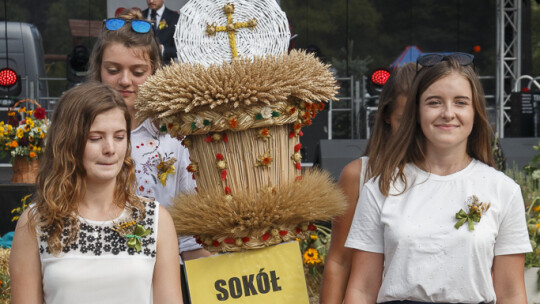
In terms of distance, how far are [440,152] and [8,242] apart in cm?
285

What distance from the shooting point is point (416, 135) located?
1.93 meters

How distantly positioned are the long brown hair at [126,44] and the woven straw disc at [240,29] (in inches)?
15.6

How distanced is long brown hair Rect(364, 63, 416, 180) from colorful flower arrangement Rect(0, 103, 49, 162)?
12.7ft

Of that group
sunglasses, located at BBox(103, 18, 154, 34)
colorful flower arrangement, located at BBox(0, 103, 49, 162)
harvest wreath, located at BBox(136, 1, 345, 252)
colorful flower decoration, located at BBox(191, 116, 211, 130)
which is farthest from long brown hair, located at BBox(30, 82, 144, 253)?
colorful flower arrangement, located at BBox(0, 103, 49, 162)

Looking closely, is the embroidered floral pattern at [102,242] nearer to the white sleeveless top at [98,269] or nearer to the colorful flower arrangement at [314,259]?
the white sleeveless top at [98,269]

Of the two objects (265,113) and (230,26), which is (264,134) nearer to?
(265,113)

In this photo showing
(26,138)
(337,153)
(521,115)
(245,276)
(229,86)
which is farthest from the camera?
(521,115)

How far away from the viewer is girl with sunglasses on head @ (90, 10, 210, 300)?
2.07 metres

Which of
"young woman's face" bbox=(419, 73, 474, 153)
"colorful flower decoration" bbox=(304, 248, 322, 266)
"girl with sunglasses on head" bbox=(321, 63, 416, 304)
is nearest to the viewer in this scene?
"young woman's face" bbox=(419, 73, 474, 153)

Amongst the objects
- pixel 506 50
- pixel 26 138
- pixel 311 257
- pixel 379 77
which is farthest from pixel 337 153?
pixel 506 50

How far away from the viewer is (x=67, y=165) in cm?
173

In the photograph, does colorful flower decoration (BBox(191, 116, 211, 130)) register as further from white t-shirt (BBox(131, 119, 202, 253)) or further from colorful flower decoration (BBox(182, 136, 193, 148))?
white t-shirt (BBox(131, 119, 202, 253))

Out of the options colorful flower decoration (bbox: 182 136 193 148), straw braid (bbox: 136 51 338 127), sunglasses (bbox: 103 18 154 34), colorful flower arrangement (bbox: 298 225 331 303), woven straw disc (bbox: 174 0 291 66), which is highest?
sunglasses (bbox: 103 18 154 34)

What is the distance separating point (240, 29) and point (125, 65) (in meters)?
0.48
